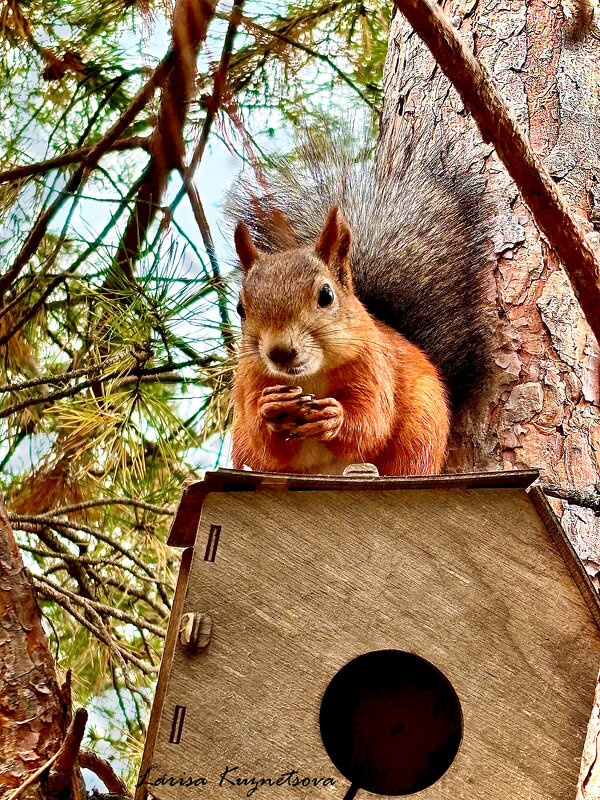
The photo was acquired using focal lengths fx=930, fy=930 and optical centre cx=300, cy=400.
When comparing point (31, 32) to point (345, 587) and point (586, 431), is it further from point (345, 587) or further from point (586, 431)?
point (345, 587)

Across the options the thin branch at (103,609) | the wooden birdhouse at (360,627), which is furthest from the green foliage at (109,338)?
the wooden birdhouse at (360,627)

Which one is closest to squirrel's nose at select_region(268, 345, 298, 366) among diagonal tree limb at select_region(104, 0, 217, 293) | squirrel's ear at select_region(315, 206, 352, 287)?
squirrel's ear at select_region(315, 206, 352, 287)

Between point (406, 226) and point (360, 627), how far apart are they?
2.99 ft

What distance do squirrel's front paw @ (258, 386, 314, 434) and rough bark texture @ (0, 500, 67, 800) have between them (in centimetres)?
39

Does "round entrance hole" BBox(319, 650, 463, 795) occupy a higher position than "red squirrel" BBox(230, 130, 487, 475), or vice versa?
"red squirrel" BBox(230, 130, 487, 475)

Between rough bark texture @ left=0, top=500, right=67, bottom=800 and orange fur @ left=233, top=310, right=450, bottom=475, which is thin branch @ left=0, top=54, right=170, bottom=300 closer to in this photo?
orange fur @ left=233, top=310, right=450, bottom=475

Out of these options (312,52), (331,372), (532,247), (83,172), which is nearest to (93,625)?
(331,372)

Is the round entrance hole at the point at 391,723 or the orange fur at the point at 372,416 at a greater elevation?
the orange fur at the point at 372,416

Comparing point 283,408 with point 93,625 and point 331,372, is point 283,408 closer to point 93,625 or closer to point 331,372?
point 331,372

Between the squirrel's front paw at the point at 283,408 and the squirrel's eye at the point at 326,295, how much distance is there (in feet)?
0.72

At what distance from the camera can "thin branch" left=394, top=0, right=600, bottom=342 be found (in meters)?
1.15

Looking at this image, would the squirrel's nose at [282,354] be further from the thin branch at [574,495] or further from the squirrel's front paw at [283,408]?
the thin branch at [574,495]

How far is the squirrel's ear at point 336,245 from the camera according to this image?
1495 millimetres

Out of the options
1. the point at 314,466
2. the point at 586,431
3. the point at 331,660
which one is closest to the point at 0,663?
the point at 331,660
